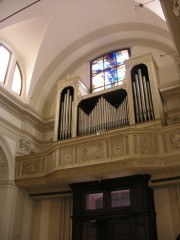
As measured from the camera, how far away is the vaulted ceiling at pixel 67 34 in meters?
10.9

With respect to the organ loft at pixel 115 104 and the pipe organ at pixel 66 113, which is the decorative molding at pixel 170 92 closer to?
the organ loft at pixel 115 104

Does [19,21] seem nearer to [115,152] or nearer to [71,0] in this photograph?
[71,0]

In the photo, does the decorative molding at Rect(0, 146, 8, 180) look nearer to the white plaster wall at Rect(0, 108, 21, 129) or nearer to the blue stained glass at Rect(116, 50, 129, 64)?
the white plaster wall at Rect(0, 108, 21, 129)

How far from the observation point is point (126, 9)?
11039mm

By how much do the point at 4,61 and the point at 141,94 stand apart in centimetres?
580

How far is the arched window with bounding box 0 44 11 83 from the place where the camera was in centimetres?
1141

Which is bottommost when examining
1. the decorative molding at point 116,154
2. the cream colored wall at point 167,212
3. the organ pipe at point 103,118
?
the cream colored wall at point 167,212

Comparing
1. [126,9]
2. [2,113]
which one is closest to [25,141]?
[2,113]

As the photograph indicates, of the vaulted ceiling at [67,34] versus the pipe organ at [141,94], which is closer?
the pipe organ at [141,94]

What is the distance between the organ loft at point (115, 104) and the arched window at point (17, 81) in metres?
1.90

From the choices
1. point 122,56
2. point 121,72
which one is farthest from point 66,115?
point 122,56

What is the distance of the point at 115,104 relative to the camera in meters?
11.1

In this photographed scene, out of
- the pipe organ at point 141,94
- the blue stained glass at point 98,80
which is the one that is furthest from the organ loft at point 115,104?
the blue stained glass at point 98,80

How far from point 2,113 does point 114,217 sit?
5467 millimetres
